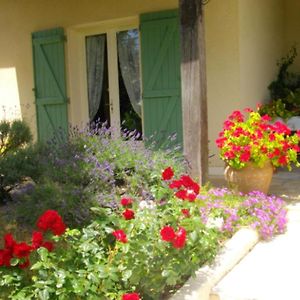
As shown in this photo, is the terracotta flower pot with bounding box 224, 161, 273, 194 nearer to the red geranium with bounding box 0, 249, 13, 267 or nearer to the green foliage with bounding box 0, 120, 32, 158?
the green foliage with bounding box 0, 120, 32, 158

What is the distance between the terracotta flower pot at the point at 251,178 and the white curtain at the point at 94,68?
11.0 feet

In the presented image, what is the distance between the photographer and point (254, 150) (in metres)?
4.07

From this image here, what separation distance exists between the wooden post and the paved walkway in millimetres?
1021

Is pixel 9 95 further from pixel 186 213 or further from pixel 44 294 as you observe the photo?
pixel 44 294

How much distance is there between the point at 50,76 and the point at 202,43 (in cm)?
366

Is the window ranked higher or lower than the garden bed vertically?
higher

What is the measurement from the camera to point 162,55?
6004 millimetres

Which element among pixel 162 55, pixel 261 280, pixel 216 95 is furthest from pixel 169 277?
pixel 162 55

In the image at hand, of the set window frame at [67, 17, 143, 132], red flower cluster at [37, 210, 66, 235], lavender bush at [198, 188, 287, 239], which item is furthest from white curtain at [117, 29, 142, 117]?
red flower cluster at [37, 210, 66, 235]

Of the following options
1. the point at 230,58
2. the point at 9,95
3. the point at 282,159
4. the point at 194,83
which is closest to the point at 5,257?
the point at 194,83

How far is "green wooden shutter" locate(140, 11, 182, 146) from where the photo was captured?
5918 millimetres

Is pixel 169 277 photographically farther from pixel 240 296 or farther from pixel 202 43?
pixel 202 43

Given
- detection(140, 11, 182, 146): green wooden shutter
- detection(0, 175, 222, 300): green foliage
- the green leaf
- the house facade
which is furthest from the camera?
detection(140, 11, 182, 146): green wooden shutter

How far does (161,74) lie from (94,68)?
144 cm
